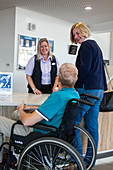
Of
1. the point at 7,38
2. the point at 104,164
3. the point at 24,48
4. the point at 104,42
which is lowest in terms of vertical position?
the point at 104,164

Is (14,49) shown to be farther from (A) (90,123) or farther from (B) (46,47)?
(A) (90,123)

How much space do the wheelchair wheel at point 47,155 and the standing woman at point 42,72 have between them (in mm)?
1706

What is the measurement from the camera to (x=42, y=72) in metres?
3.51

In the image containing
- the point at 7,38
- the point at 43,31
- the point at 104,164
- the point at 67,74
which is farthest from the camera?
the point at 43,31

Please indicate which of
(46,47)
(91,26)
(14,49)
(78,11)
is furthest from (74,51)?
(46,47)

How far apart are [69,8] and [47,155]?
449 cm

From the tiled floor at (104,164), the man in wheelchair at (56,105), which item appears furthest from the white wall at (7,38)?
the man in wheelchair at (56,105)

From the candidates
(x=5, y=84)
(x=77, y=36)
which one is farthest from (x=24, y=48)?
(x=77, y=36)

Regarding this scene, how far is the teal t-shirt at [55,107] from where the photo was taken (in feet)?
5.81

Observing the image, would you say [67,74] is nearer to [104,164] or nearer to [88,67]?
[88,67]

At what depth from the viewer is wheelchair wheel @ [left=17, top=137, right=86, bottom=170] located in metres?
1.58

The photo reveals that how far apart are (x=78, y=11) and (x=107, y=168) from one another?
4.21 meters

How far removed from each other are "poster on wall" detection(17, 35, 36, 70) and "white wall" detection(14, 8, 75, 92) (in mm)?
103

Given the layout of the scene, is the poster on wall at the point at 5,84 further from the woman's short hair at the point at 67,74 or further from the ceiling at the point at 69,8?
the ceiling at the point at 69,8
